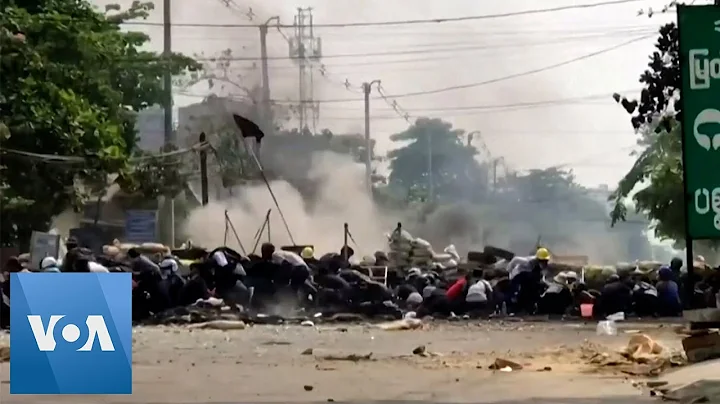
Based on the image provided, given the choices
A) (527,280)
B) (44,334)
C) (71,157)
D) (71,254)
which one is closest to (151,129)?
(71,157)

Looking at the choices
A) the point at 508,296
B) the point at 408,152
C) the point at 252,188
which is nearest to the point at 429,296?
the point at 508,296

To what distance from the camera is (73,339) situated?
12.6 feet

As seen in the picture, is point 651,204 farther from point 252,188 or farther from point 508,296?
point 252,188

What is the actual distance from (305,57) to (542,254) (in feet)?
4.13

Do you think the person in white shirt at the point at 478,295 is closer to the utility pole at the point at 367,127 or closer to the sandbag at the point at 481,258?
the sandbag at the point at 481,258

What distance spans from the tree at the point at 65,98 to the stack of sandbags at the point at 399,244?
108 centimetres

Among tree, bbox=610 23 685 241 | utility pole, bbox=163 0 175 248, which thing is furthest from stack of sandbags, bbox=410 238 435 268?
utility pole, bbox=163 0 175 248

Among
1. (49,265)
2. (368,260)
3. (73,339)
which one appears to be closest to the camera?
(73,339)

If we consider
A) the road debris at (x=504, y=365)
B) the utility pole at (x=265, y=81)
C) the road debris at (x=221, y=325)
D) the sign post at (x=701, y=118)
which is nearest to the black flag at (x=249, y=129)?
the utility pole at (x=265, y=81)

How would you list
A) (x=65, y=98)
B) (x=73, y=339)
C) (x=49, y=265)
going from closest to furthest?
1. (x=73, y=339)
2. (x=49, y=265)
3. (x=65, y=98)

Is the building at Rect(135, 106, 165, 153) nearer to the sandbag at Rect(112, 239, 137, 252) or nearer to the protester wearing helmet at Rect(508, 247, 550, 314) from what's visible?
the sandbag at Rect(112, 239, 137, 252)

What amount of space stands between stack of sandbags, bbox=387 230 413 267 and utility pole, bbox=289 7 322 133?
565 millimetres

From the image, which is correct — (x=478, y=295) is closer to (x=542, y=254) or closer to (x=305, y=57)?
(x=542, y=254)

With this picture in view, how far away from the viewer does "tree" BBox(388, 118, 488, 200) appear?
412cm
